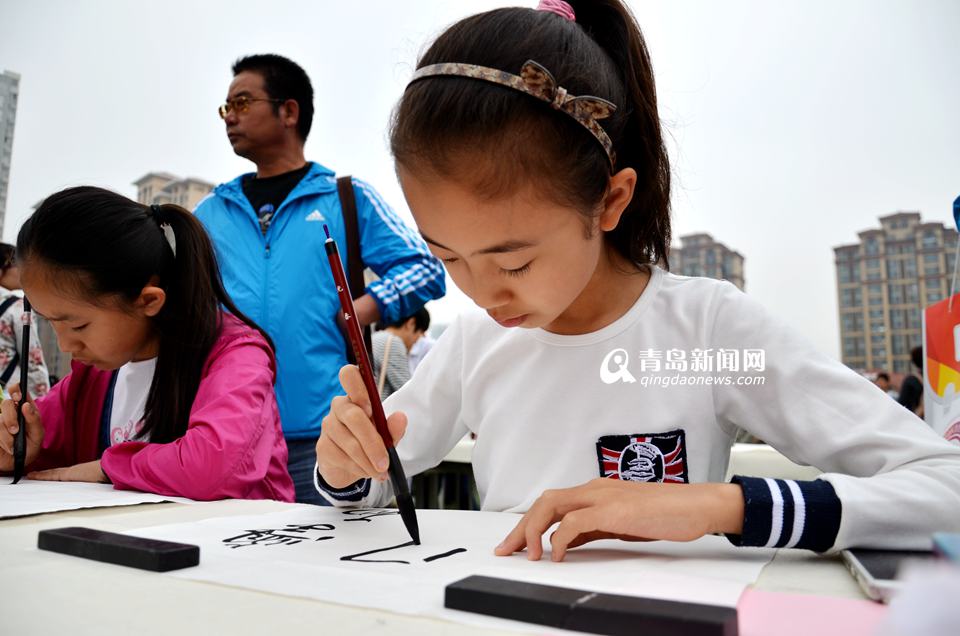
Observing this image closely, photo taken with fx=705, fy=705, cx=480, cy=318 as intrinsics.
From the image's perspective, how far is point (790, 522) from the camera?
0.53m

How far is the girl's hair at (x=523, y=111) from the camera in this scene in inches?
25.8

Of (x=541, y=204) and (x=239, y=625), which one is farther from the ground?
(x=541, y=204)

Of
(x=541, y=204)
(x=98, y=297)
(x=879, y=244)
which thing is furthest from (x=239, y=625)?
(x=879, y=244)

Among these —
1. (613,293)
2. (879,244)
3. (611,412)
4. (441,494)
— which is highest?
(879,244)

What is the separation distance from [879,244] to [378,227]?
10.5 metres

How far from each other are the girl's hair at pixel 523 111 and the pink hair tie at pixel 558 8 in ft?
0.11

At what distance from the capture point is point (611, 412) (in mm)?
829

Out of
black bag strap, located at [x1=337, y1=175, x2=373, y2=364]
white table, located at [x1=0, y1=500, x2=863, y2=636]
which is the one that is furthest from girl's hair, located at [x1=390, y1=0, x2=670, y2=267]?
black bag strap, located at [x1=337, y1=175, x2=373, y2=364]

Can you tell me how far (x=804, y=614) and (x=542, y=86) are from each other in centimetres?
49

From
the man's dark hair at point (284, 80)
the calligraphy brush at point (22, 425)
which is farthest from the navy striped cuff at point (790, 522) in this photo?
the man's dark hair at point (284, 80)

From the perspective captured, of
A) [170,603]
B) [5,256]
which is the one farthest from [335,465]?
[5,256]

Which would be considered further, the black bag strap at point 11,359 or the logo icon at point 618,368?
the black bag strap at point 11,359

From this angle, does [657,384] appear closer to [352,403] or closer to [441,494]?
[352,403]

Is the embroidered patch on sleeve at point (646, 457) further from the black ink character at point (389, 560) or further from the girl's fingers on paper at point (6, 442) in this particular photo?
the girl's fingers on paper at point (6, 442)
